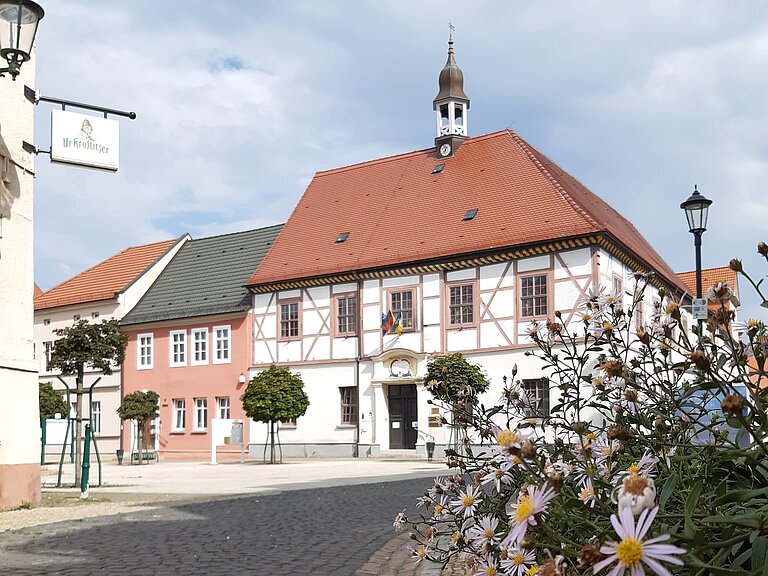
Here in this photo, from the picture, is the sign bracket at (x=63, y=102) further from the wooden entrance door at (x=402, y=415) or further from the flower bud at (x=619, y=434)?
the wooden entrance door at (x=402, y=415)

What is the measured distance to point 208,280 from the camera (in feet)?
134

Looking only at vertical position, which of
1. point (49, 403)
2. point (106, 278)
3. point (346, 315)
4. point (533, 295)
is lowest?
point (49, 403)

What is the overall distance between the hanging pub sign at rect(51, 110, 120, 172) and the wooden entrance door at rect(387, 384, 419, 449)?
20.7 metres

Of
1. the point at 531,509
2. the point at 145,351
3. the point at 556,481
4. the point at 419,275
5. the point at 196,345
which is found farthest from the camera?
the point at 145,351

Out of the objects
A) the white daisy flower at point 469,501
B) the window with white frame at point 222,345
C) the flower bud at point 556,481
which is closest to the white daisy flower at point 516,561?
the flower bud at point 556,481

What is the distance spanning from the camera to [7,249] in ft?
40.2

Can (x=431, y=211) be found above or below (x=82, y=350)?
above

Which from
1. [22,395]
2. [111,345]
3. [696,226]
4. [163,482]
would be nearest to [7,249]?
[22,395]

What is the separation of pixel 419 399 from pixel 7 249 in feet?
69.1

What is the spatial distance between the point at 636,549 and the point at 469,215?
31.5 meters

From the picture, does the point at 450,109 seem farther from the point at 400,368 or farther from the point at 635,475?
the point at 635,475

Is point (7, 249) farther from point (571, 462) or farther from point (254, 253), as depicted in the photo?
point (254, 253)

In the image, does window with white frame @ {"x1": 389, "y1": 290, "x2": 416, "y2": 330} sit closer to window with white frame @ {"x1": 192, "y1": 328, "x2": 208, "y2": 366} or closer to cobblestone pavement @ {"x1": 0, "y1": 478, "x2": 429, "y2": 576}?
window with white frame @ {"x1": 192, "y1": 328, "x2": 208, "y2": 366}

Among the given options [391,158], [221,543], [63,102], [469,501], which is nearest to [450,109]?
[391,158]
